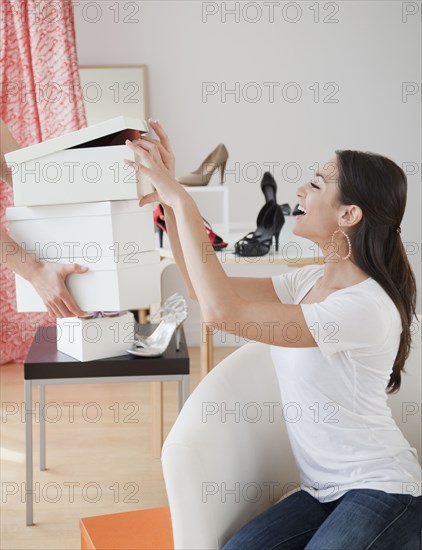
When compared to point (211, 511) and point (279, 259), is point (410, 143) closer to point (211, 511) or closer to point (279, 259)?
point (279, 259)

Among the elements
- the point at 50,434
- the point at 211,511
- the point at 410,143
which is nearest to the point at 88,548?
the point at 211,511

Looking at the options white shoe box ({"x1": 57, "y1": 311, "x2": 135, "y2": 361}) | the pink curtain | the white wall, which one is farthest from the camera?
the white wall

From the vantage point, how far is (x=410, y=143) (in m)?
4.67

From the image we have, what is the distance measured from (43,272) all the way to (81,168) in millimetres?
265

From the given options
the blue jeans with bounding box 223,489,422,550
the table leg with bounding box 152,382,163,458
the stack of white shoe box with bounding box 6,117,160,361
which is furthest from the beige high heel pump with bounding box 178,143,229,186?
the blue jeans with bounding box 223,489,422,550

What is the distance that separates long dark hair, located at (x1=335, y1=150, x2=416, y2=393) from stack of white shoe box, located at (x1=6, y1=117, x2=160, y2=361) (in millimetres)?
468

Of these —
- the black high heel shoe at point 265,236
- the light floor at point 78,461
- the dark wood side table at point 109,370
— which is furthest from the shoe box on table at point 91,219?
the black high heel shoe at point 265,236

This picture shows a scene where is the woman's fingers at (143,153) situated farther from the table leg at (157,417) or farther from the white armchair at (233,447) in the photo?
the table leg at (157,417)

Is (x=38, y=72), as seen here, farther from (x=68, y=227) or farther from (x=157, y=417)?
(x=68, y=227)

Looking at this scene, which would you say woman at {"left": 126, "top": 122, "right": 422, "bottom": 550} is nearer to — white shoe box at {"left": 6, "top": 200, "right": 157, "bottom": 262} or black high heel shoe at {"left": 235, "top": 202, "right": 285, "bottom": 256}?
white shoe box at {"left": 6, "top": 200, "right": 157, "bottom": 262}

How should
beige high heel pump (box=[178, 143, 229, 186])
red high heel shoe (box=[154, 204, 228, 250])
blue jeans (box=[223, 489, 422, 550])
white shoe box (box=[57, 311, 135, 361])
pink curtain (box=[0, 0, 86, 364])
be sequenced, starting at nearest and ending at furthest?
blue jeans (box=[223, 489, 422, 550]), white shoe box (box=[57, 311, 135, 361]), red high heel shoe (box=[154, 204, 228, 250]), beige high heel pump (box=[178, 143, 229, 186]), pink curtain (box=[0, 0, 86, 364])

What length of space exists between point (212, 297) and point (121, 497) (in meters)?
1.37

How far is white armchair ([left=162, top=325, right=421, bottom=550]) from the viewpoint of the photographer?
1.52m

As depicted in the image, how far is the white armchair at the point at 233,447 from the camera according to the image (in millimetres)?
1516
